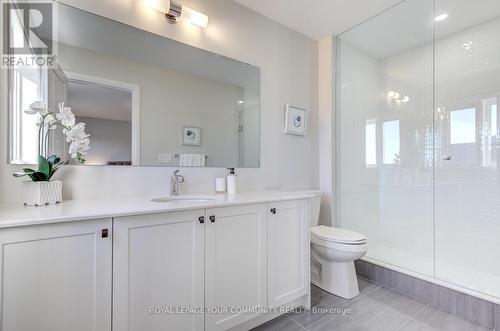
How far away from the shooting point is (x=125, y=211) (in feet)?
3.31

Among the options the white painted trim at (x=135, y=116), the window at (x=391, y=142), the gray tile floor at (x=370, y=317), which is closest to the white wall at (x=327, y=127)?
the window at (x=391, y=142)

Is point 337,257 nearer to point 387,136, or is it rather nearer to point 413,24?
point 387,136

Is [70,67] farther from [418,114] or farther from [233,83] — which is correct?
[418,114]

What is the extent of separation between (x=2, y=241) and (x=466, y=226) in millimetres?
3242

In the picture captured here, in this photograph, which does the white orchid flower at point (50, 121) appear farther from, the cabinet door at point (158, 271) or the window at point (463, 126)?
the window at point (463, 126)

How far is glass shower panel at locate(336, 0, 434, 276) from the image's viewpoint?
2396 mm

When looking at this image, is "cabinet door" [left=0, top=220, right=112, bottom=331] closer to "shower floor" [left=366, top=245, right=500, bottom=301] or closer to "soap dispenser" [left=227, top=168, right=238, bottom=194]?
"soap dispenser" [left=227, top=168, right=238, bottom=194]

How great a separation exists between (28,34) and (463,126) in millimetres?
3338

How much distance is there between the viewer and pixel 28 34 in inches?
49.7

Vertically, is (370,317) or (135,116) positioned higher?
(135,116)

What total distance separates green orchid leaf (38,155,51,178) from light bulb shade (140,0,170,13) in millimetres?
1161

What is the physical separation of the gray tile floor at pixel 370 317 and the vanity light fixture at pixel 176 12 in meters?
2.15

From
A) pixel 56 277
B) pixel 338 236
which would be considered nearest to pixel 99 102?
pixel 56 277

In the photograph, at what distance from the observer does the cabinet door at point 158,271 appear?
1.02 m
